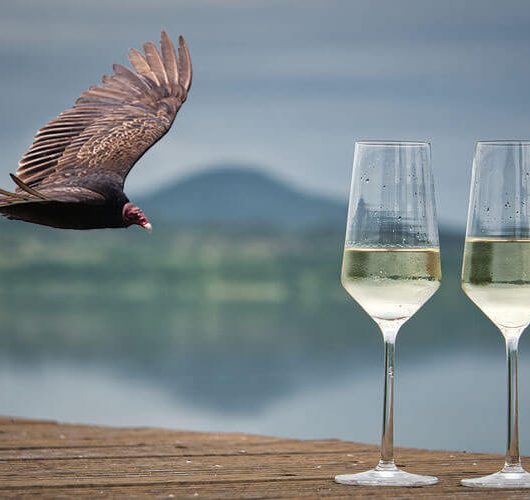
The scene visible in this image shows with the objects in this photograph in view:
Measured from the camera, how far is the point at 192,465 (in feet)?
13.9

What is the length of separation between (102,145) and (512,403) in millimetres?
2388

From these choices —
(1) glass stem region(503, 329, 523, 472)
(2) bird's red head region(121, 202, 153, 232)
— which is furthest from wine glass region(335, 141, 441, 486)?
(2) bird's red head region(121, 202, 153, 232)

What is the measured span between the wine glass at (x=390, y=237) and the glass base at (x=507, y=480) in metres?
0.25

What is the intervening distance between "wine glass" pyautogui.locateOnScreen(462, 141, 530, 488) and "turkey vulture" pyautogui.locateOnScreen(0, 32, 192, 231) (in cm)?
114

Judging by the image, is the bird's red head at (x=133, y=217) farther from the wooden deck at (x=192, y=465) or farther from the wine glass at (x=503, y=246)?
the wine glass at (x=503, y=246)

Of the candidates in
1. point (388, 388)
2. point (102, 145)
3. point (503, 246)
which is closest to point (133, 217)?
point (102, 145)

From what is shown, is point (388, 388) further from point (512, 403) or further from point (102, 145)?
point (102, 145)

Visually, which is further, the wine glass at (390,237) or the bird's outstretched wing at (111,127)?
the bird's outstretched wing at (111,127)

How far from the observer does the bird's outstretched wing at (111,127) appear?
5.31 meters

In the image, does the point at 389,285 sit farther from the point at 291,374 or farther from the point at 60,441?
the point at 291,374

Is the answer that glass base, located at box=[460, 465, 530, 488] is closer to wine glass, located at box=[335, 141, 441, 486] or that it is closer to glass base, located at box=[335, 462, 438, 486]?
glass base, located at box=[335, 462, 438, 486]

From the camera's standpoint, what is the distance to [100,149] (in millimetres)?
5574

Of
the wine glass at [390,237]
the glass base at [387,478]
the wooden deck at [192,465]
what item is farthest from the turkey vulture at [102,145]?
the glass base at [387,478]

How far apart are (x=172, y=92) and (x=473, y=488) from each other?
10.0ft
